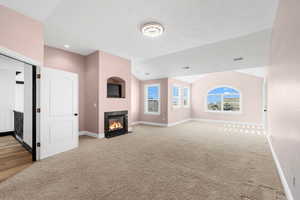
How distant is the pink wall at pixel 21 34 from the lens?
6.69 feet

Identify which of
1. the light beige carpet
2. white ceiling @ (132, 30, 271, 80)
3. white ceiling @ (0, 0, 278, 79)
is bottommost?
the light beige carpet

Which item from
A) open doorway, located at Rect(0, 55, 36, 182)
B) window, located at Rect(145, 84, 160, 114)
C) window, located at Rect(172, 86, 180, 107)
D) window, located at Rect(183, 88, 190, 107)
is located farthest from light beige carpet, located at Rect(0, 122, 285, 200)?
window, located at Rect(183, 88, 190, 107)

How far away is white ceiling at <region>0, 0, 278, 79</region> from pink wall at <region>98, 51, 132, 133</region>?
0.65 m

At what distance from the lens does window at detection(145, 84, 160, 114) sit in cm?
722

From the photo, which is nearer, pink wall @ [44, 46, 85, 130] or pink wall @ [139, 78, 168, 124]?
pink wall @ [44, 46, 85, 130]

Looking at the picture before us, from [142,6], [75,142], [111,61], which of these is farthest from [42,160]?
[142,6]

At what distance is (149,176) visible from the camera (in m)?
2.13

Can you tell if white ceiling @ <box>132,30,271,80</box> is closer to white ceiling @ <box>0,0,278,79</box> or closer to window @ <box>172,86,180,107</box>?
white ceiling @ <box>0,0,278,79</box>

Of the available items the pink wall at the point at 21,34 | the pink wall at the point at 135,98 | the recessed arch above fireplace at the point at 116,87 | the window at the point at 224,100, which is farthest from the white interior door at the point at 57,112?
the window at the point at 224,100

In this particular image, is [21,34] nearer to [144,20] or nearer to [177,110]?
[144,20]

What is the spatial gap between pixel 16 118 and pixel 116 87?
3.47 metres

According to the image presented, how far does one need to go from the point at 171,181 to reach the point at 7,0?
12.6 ft

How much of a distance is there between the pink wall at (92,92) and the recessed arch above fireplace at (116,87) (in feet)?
1.90

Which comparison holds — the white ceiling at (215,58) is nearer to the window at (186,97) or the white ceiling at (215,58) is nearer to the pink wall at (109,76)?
the pink wall at (109,76)
